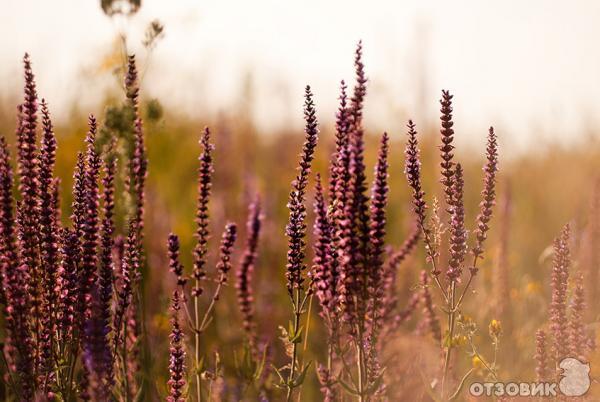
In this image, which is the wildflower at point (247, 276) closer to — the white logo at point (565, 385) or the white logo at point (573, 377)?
the white logo at point (565, 385)

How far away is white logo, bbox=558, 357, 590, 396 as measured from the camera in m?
3.23

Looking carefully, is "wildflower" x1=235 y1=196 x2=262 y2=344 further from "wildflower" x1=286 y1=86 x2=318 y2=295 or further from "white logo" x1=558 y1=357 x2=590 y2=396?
"white logo" x1=558 y1=357 x2=590 y2=396

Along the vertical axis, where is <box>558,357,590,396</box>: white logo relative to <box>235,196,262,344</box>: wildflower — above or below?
below

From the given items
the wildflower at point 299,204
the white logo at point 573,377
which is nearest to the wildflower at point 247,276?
the wildflower at point 299,204

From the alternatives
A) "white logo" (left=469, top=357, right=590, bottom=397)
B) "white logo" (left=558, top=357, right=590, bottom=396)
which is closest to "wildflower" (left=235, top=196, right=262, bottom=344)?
"white logo" (left=469, top=357, right=590, bottom=397)

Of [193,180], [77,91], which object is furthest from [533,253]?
[77,91]

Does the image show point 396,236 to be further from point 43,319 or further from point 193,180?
point 43,319

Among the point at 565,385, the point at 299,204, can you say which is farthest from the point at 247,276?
the point at 565,385

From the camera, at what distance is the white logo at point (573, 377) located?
323 cm

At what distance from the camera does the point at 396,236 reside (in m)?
9.29

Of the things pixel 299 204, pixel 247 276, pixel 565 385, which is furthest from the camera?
pixel 247 276

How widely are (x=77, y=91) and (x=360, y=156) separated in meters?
6.06

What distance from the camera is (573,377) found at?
3.24 meters

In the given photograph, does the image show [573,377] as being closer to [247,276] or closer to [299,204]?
[299,204]
